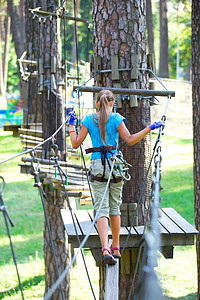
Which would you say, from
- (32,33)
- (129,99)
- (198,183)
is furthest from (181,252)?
(129,99)

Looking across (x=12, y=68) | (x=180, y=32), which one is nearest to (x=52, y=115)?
(x=180, y=32)

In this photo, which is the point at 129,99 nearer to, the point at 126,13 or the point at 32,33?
the point at 126,13

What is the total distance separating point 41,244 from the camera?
10.6m

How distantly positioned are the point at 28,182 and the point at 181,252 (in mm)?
7799

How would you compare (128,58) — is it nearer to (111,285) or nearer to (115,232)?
(115,232)

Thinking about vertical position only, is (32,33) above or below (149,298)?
above

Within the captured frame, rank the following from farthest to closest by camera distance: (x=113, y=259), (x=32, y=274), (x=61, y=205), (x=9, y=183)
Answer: (x=9, y=183) < (x=32, y=274) < (x=61, y=205) < (x=113, y=259)

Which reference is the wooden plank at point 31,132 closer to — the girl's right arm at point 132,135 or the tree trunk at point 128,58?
the tree trunk at point 128,58

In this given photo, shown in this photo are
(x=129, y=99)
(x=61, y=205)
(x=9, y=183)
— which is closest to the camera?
(x=129, y=99)

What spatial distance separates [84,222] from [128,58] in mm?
1507

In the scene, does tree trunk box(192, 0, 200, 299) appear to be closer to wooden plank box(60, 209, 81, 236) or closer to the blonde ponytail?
wooden plank box(60, 209, 81, 236)

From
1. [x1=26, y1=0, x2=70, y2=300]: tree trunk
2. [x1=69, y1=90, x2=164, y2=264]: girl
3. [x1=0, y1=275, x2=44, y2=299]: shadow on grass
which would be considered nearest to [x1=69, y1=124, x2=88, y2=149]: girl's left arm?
[x1=69, y1=90, x2=164, y2=264]: girl

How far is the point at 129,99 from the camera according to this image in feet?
13.3

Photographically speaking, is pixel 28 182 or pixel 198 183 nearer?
pixel 198 183
